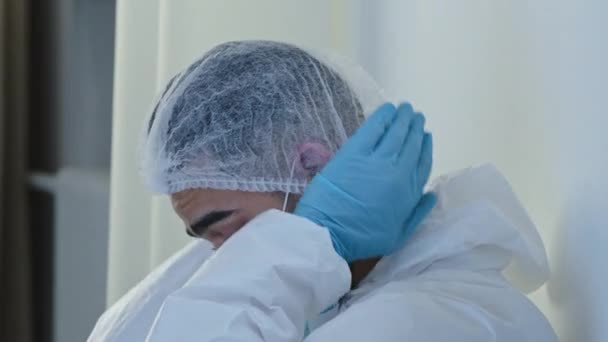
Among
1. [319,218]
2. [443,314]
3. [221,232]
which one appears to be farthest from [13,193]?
[443,314]

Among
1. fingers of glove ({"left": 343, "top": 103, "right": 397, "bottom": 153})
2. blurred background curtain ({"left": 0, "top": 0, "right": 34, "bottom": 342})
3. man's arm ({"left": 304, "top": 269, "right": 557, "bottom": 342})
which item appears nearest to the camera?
man's arm ({"left": 304, "top": 269, "right": 557, "bottom": 342})

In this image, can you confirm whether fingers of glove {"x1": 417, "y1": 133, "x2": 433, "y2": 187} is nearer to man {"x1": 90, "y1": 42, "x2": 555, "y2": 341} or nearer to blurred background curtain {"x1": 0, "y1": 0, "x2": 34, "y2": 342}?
man {"x1": 90, "y1": 42, "x2": 555, "y2": 341}

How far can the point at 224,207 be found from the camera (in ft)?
3.09

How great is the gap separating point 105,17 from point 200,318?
135 cm

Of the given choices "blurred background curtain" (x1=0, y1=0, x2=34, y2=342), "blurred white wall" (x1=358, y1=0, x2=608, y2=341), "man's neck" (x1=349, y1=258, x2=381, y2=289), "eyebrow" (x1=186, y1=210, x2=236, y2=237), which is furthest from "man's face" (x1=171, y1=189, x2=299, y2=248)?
"blurred background curtain" (x1=0, y1=0, x2=34, y2=342)

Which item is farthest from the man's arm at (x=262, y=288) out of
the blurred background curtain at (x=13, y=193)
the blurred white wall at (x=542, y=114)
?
the blurred background curtain at (x=13, y=193)

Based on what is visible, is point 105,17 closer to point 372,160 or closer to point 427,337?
point 372,160

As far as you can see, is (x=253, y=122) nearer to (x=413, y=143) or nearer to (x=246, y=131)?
(x=246, y=131)

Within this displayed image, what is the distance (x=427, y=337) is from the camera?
2.48 ft

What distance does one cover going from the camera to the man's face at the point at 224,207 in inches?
36.8

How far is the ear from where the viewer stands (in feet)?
3.00

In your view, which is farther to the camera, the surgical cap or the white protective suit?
the surgical cap

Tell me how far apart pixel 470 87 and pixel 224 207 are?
1.24ft

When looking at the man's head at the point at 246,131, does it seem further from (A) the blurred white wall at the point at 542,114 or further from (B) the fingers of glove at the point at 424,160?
(A) the blurred white wall at the point at 542,114
